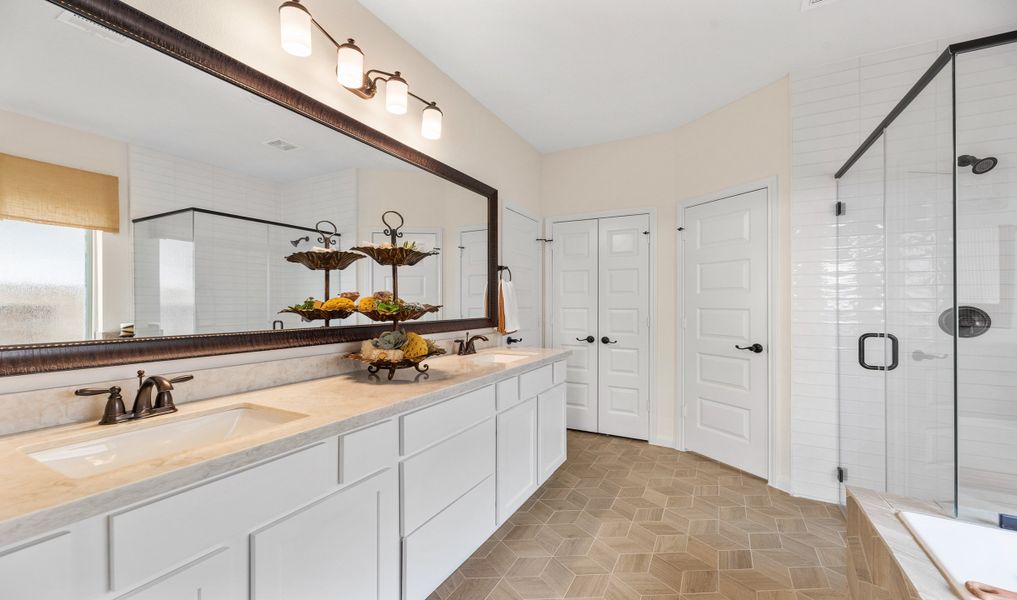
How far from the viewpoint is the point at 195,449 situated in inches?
39.8

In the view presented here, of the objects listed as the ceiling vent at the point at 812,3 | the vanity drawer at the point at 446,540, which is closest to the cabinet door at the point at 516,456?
the vanity drawer at the point at 446,540

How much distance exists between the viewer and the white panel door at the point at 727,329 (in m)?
3.12

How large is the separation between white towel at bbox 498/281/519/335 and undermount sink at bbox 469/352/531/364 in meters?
0.32

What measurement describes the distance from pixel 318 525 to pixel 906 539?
1.72 metres

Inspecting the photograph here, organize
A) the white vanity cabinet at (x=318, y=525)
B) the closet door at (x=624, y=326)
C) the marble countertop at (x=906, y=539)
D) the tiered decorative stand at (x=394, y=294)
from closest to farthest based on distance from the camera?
the white vanity cabinet at (x=318, y=525) < the marble countertop at (x=906, y=539) < the tiered decorative stand at (x=394, y=294) < the closet door at (x=624, y=326)

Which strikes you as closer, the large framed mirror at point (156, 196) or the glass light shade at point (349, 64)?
the large framed mirror at point (156, 196)

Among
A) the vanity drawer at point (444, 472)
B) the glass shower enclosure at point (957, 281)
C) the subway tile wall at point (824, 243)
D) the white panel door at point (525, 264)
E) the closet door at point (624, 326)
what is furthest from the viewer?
the closet door at point (624, 326)

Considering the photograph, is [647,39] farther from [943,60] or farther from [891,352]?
[891,352]

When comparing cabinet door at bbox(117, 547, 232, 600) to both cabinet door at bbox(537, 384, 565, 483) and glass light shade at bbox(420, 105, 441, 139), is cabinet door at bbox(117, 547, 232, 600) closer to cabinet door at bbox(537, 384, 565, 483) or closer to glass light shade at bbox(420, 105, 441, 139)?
cabinet door at bbox(537, 384, 565, 483)

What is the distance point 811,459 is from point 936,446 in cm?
132

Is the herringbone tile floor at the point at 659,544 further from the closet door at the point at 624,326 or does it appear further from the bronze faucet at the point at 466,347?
the bronze faucet at the point at 466,347

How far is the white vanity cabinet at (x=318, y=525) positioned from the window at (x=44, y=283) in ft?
2.24

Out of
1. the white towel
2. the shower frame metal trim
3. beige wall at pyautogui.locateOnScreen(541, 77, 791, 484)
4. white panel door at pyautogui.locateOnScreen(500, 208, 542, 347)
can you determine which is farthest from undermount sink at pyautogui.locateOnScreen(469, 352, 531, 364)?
the shower frame metal trim

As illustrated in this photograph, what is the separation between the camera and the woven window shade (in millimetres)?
1104
